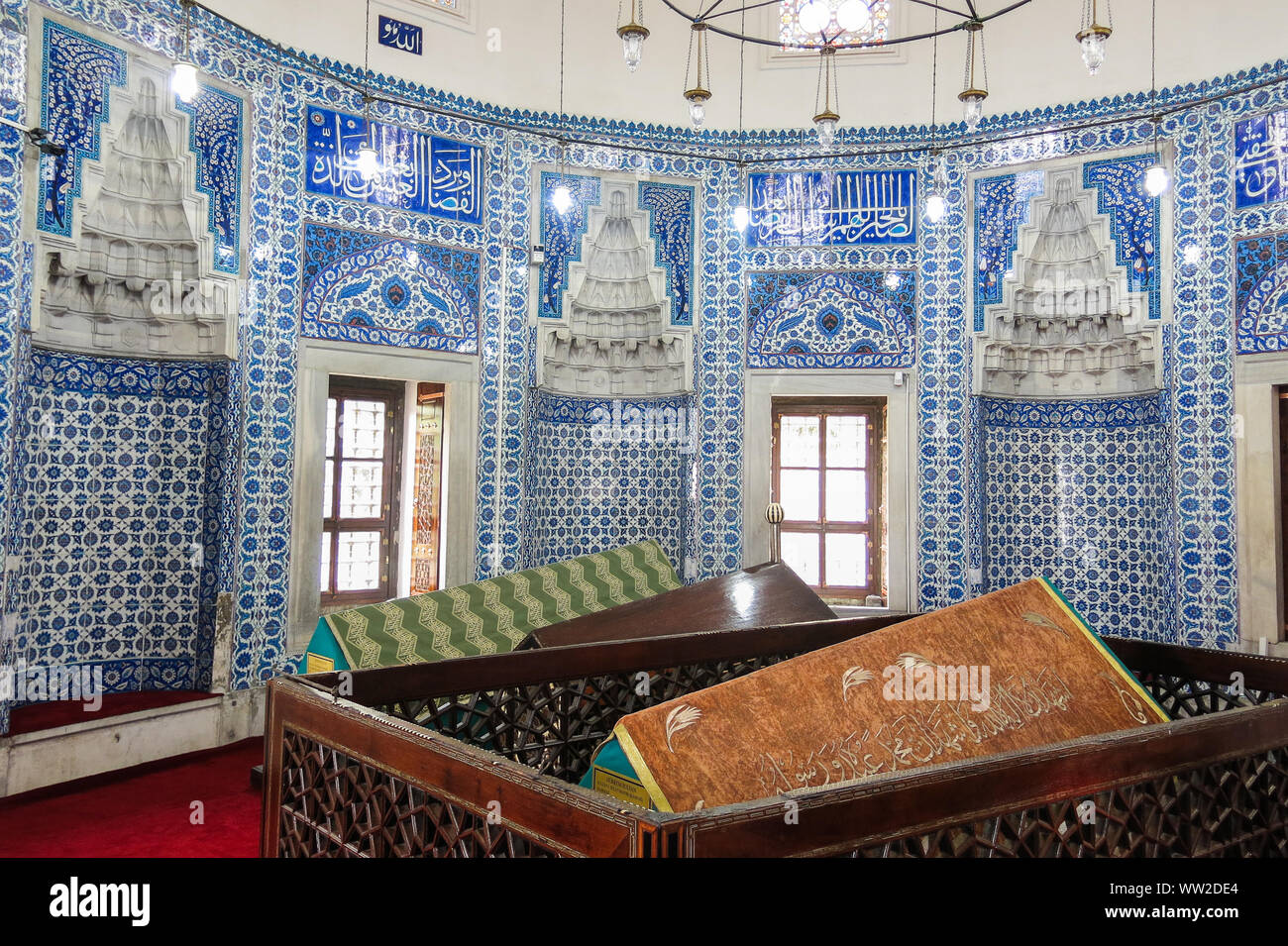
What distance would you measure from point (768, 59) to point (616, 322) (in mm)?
2412

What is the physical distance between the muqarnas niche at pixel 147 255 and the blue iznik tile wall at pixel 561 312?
0.24ft

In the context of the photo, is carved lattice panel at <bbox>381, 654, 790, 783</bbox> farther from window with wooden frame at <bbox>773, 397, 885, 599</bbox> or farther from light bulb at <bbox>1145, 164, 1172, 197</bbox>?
light bulb at <bbox>1145, 164, 1172, 197</bbox>

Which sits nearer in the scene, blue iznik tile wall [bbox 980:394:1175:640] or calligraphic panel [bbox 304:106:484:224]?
calligraphic panel [bbox 304:106:484:224]

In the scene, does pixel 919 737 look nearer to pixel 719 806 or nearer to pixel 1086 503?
pixel 719 806

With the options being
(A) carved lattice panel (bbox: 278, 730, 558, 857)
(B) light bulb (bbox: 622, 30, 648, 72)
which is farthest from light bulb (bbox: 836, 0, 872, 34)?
(A) carved lattice panel (bbox: 278, 730, 558, 857)

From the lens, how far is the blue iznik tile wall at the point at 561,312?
5289 mm

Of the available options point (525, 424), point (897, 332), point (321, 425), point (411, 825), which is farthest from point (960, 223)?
point (411, 825)

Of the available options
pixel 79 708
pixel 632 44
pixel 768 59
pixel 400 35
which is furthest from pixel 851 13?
pixel 79 708

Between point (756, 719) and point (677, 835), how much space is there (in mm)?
987

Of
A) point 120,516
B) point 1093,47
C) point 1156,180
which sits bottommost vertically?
point 120,516

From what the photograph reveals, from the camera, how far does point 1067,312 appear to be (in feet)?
22.6

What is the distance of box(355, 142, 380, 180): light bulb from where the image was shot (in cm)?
589

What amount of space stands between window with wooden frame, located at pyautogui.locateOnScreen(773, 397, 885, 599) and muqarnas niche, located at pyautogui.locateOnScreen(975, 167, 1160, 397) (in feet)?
3.41

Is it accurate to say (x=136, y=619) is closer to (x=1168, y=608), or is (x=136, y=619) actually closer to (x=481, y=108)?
(x=481, y=108)
